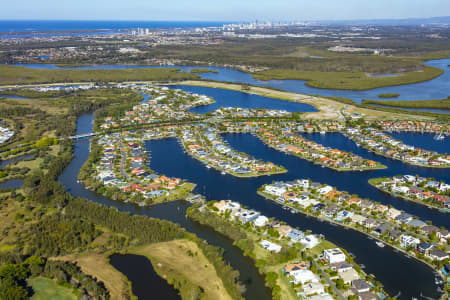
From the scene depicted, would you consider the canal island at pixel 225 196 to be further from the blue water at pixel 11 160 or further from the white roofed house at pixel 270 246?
the blue water at pixel 11 160

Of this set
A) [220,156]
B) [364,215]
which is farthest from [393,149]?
[220,156]

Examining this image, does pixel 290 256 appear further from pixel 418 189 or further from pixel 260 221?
pixel 418 189

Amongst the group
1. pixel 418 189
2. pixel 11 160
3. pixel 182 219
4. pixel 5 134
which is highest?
pixel 5 134

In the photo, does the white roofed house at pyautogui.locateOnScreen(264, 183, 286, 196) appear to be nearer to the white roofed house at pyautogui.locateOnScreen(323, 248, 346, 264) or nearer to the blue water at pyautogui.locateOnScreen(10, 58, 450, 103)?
the white roofed house at pyautogui.locateOnScreen(323, 248, 346, 264)

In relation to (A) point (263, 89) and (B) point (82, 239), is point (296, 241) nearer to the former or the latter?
(B) point (82, 239)

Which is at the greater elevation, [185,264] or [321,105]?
[321,105]

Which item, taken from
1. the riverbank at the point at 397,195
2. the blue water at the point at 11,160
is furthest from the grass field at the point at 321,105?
the blue water at the point at 11,160

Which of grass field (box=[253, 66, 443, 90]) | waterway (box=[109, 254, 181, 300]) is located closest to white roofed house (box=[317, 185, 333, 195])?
waterway (box=[109, 254, 181, 300])
